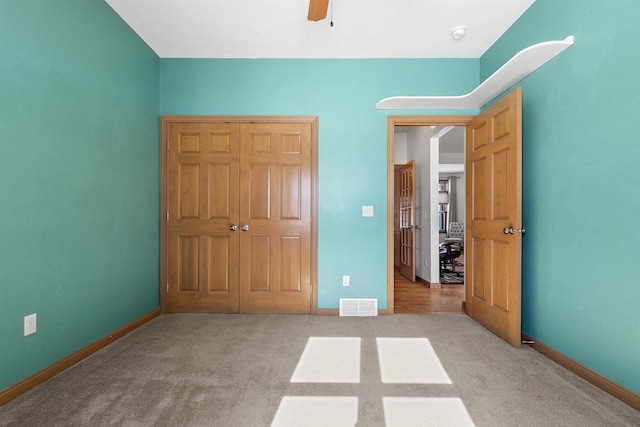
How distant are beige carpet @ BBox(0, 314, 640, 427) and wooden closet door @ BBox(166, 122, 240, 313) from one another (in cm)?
61

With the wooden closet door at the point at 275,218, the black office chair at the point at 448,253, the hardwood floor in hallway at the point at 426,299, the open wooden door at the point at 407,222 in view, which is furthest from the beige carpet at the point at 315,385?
the black office chair at the point at 448,253

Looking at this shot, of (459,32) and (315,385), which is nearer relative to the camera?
(315,385)

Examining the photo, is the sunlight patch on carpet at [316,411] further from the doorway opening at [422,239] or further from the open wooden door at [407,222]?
the open wooden door at [407,222]

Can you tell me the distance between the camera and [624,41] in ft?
5.84

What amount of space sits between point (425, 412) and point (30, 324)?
2382mm

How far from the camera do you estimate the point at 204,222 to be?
3.37 metres

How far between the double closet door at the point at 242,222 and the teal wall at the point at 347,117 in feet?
0.69

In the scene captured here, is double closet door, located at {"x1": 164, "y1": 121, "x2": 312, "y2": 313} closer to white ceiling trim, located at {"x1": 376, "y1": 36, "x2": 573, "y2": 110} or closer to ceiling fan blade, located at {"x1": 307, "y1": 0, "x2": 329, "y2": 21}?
white ceiling trim, located at {"x1": 376, "y1": 36, "x2": 573, "y2": 110}

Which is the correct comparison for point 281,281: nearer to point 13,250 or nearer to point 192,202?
point 192,202

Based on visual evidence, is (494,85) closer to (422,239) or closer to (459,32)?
(459,32)

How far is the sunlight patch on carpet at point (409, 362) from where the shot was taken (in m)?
1.98

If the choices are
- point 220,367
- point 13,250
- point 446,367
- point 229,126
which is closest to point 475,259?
point 446,367

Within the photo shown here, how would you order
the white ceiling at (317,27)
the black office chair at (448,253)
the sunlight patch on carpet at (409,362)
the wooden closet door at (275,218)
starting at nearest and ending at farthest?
the sunlight patch on carpet at (409,362) < the white ceiling at (317,27) < the wooden closet door at (275,218) < the black office chair at (448,253)

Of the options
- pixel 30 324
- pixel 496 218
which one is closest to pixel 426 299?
pixel 496 218
